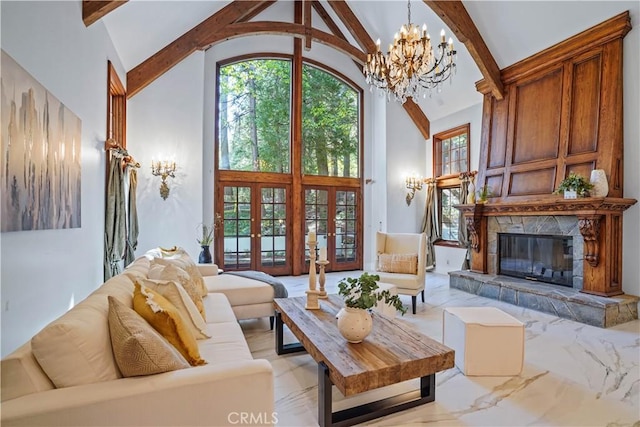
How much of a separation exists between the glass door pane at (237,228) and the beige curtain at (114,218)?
2.40 metres

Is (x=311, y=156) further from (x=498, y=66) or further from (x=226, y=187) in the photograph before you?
(x=498, y=66)

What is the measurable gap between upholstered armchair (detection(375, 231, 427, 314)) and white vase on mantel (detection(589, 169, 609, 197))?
2.12 meters

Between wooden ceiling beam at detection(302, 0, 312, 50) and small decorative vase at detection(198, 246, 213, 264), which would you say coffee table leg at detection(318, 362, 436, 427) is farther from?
wooden ceiling beam at detection(302, 0, 312, 50)

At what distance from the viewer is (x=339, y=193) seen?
747 centimetres

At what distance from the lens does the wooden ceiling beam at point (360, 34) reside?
21.6 feet

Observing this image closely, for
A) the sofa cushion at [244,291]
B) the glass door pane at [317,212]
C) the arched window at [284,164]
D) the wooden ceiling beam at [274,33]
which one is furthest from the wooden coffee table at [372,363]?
the wooden ceiling beam at [274,33]

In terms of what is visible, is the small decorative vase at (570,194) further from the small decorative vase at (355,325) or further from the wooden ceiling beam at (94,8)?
the wooden ceiling beam at (94,8)

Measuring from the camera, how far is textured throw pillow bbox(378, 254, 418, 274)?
451 cm

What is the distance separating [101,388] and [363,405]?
154 cm

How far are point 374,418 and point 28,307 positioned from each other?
88.3 inches

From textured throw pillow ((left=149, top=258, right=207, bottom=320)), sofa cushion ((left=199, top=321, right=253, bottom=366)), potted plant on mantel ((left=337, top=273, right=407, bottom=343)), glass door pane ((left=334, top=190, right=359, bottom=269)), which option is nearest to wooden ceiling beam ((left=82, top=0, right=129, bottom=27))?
textured throw pillow ((left=149, top=258, right=207, bottom=320))

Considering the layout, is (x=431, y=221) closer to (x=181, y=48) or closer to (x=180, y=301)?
(x=181, y=48)

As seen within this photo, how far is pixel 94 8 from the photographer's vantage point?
118 inches

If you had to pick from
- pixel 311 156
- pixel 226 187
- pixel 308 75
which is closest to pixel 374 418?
pixel 226 187
